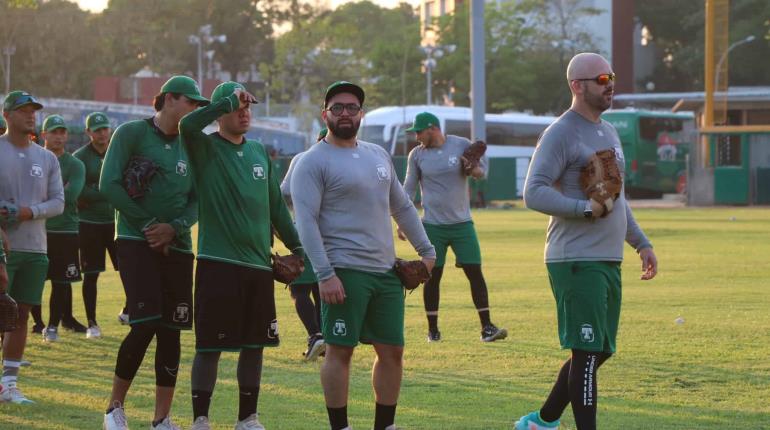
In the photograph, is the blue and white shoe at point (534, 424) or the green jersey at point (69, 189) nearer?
the blue and white shoe at point (534, 424)

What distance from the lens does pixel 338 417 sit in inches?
307

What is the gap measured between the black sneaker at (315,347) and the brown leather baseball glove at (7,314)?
3861mm

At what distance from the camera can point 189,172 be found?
842 cm

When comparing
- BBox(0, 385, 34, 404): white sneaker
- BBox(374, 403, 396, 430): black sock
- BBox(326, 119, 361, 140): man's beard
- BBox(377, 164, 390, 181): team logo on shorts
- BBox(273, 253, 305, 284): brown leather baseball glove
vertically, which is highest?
BBox(326, 119, 361, 140): man's beard

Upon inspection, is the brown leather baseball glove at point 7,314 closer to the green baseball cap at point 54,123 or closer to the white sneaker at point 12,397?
the white sneaker at point 12,397

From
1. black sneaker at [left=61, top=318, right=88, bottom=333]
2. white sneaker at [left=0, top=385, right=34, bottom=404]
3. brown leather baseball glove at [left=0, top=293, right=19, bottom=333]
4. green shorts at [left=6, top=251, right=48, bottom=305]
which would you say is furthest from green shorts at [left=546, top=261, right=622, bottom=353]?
black sneaker at [left=61, top=318, right=88, bottom=333]

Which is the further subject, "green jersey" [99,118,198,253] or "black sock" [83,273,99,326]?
"black sock" [83,273,99,326]

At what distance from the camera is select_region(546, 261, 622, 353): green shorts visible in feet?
25.1

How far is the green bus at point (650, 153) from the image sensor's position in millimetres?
63250

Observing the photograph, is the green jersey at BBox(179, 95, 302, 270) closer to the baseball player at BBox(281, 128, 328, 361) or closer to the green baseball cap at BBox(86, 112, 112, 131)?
the baseball player at BBox(281, 128, 328, 361)

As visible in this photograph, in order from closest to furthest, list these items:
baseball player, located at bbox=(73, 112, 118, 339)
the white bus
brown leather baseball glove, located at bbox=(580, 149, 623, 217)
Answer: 1. brown leather baseball glove, located at bbox=(580, 149, 623, 217)
2. baseball player, located at bbox=(73, 112, 118, 339)
3. the white bus

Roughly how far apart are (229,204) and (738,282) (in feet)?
39.9

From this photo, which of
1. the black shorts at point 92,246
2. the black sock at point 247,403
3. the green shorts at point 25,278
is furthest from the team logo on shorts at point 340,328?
the black shorts at point 92,246

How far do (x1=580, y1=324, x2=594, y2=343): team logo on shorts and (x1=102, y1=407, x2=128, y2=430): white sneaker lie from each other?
8.97 feet
